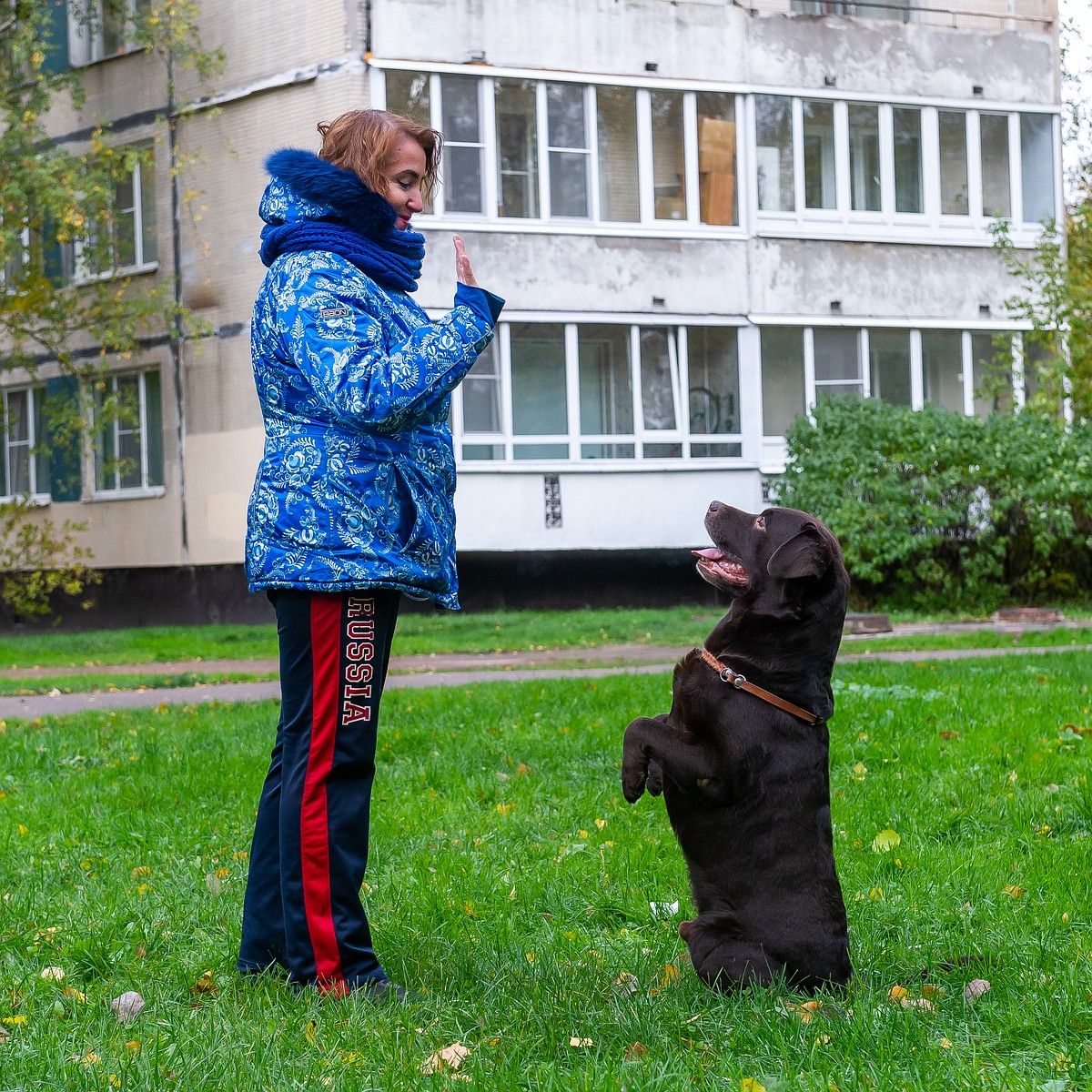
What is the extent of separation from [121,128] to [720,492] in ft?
36.0

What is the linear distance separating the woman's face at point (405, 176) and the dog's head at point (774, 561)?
1.12m

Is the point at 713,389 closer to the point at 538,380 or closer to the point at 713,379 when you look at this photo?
the point at 713,379

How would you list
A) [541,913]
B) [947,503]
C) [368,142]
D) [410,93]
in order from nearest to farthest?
[368,142] < [541,913] < [947,503] < [410,93]

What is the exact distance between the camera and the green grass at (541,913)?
3141 mm

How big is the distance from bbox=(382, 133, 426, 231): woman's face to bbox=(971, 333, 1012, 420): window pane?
1783 centimetres

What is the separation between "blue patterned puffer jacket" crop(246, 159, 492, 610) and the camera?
134 inches

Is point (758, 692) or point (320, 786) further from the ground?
point (758, 692)

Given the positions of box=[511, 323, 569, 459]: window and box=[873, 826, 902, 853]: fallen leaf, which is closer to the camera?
box=[873, 826, 902, 853]: fallen leaf

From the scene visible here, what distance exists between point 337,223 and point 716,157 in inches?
785

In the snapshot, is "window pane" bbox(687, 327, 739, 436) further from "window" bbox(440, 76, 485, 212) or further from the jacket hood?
the jacket hood

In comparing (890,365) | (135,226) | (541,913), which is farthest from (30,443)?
(541,913)

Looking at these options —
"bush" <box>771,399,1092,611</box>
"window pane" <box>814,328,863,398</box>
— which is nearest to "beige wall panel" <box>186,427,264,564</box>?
"bush" <box>771,399,1092,611</box>

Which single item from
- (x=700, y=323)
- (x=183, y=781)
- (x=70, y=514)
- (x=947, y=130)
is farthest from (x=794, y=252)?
(x=183, y=781)

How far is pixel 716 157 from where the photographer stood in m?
22.6
